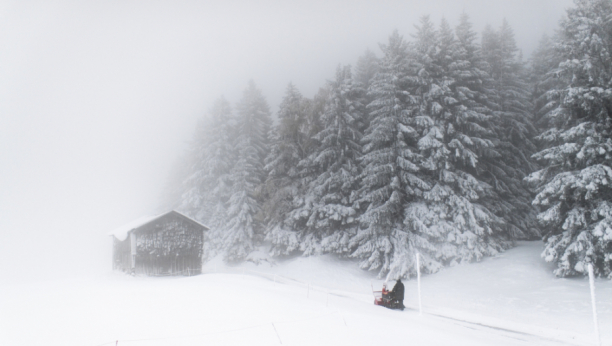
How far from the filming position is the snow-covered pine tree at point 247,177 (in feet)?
117

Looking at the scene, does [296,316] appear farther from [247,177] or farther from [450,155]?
[247,177]

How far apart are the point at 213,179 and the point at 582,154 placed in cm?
3206

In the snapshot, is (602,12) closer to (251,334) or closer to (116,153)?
(251,334)

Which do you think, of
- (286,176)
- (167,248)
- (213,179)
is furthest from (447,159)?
(213,179)

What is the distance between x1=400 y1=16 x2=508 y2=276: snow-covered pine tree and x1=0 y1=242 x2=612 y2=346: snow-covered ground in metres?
3.35

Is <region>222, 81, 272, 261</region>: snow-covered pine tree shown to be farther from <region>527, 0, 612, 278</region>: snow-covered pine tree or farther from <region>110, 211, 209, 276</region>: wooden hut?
<region>527, 0, 612, 278</region>: snow-covered pine tree

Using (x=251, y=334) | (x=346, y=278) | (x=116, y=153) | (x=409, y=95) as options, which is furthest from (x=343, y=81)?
(x=116, y=153)

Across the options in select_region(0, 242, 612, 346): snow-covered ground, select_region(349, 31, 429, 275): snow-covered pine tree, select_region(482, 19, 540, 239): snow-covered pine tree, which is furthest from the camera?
select_region(482, 19, 540, 239): snow-covered pine tree

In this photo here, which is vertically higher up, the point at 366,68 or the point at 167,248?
the point at 366,68

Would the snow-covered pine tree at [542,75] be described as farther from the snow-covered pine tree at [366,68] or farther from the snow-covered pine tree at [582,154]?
the snow-covered pine tree at [366,68]

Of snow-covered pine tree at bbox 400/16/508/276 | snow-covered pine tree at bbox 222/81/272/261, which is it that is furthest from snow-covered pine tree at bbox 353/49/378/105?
snow-covered pine tree at bbox 222/81/272/261

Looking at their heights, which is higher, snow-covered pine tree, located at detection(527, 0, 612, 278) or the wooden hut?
snow-covered pine tree, located at detection(527, 0, 612, 278)

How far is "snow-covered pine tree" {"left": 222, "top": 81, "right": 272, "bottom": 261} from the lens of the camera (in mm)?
35562

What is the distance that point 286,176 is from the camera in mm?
34438
